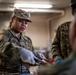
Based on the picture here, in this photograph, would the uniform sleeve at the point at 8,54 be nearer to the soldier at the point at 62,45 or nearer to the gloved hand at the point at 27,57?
the gloved hand at the point at 27,57

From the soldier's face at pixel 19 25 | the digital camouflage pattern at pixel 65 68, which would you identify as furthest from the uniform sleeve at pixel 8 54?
the digital camouflage pattern at pixel 65 68

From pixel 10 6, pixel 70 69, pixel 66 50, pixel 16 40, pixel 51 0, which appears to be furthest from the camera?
pixel 10 6

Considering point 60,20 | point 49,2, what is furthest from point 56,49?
point 60,20

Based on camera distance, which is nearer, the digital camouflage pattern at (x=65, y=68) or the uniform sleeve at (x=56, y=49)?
the digital camouflage pattern at (x=65, y=68)

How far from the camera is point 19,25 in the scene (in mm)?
2266

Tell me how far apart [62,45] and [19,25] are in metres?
A: 0.49

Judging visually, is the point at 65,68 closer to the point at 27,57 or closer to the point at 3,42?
the point at 27,57

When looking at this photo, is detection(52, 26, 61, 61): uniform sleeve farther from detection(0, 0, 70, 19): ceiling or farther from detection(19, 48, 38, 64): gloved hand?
detection(0, 0, 70, 19): ceiling

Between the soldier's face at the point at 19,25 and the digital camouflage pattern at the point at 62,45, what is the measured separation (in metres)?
0.37

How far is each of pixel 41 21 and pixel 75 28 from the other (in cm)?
778

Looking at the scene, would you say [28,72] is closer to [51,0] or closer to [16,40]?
[16,40]

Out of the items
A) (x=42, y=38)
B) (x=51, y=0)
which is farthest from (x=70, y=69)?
(x=42, y=38)

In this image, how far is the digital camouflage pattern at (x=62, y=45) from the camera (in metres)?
2.02

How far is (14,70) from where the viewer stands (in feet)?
6.88
